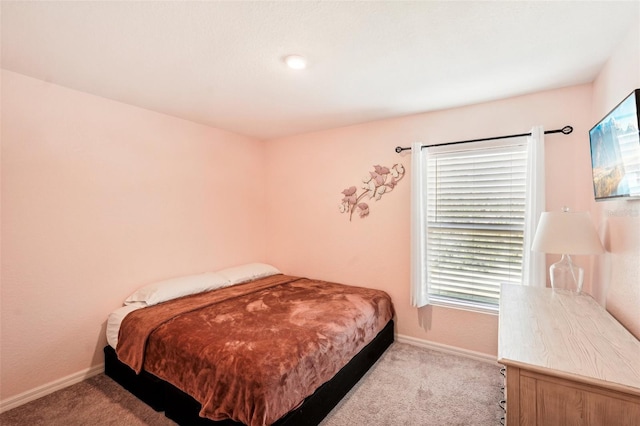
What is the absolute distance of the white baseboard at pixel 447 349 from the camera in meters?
2.68

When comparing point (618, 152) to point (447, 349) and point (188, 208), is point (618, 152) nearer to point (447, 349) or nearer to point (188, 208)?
point (447, 349)

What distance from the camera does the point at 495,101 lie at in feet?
8.61

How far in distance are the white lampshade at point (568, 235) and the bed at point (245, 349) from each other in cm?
144

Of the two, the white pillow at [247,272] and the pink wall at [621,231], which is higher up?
the pink wall at [621,231]

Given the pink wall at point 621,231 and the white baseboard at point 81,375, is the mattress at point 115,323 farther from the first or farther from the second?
the pink wall at point 621,231

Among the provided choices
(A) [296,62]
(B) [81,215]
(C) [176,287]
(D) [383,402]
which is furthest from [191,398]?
(A) [296,62]

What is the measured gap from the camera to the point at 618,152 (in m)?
1.48

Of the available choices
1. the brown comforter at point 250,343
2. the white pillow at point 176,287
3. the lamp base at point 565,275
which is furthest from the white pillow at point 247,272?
the lamp base at point 565,275

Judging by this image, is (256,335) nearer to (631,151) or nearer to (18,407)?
(18,407)

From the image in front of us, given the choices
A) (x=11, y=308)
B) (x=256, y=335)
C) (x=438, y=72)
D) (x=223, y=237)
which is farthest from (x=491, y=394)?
(x=11, y=308)

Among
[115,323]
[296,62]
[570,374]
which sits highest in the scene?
[296,62]

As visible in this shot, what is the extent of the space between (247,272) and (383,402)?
77.7 inches

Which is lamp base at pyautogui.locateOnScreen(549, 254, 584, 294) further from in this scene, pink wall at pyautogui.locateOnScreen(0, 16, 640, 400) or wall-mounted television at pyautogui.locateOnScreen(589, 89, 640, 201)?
wall-mounted television at pyautogui.locateOnScreen(589, 89, 640, 201)

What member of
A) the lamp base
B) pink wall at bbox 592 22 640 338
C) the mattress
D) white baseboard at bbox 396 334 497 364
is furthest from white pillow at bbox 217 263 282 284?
pink wall at bbox 592 22 640 338
